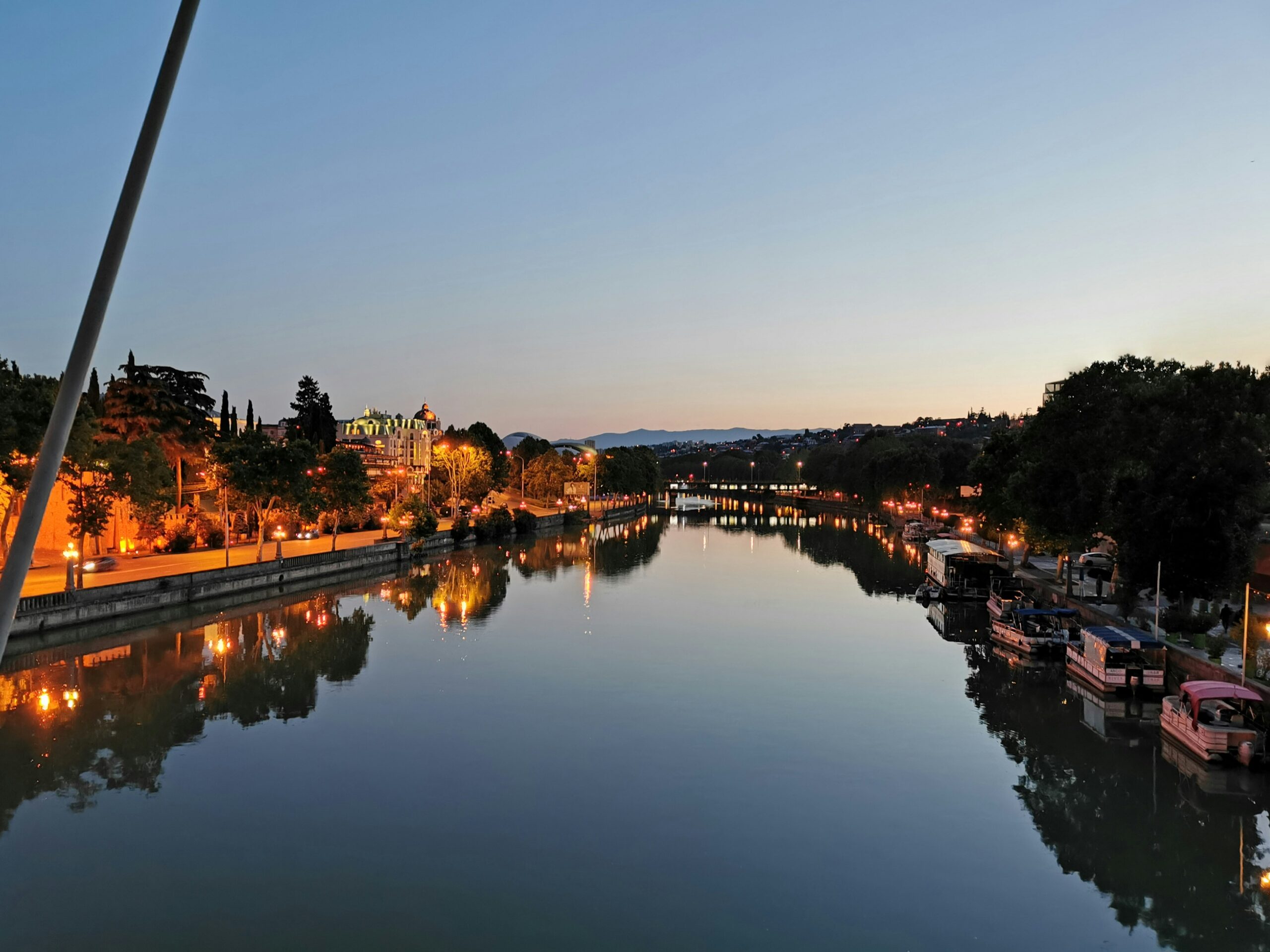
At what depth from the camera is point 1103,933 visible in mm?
14742

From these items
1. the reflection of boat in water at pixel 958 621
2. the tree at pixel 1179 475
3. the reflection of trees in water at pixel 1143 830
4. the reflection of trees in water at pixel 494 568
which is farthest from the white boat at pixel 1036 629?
the reflection of trees in water at pixel 494 568

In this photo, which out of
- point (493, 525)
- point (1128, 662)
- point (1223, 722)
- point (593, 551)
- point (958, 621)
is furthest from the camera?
point (493, 525)

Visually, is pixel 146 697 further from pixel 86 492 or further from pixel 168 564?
pixel 168 564

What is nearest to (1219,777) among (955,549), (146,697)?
(146,697)

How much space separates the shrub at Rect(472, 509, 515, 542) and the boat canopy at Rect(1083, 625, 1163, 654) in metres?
66.0

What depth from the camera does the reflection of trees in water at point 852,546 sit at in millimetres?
63281

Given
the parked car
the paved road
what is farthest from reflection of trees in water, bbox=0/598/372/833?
the parked car

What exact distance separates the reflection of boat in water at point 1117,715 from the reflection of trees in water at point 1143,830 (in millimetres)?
228

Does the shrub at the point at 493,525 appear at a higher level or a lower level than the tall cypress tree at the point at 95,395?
lower

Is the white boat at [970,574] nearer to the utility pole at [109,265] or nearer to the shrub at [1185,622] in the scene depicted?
the shrub at [1185,622]

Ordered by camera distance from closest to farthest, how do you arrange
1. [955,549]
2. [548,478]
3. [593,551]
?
[955,549]
[593,551]
[548,478]

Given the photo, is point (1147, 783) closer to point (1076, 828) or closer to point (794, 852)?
point (1076, 828)

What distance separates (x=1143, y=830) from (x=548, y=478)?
4707 inches

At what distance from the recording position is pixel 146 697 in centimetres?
2875
